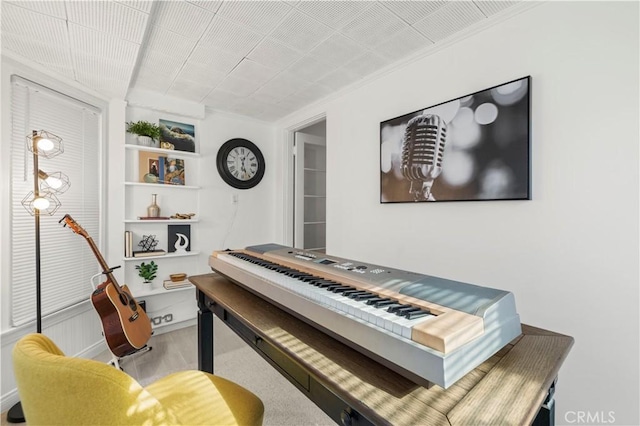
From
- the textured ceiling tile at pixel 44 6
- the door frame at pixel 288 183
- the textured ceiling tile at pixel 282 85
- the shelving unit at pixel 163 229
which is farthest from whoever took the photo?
the door frame at pixel 288 183

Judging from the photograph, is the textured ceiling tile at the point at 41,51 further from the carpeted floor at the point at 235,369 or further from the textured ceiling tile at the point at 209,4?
the carpeted floor at the point at 235,369

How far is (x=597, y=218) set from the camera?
4.63 feet

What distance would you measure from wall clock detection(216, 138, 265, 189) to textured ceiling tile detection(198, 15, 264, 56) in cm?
146

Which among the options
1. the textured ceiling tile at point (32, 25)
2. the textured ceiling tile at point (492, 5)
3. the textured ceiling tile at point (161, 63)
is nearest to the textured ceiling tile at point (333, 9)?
the textured ceiling tile at point (492, 5)

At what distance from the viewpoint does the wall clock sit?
11.2 ft

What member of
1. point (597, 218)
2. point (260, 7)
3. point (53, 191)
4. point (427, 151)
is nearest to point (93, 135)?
point (53, 191)

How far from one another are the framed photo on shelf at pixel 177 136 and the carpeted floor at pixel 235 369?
6.35 feet

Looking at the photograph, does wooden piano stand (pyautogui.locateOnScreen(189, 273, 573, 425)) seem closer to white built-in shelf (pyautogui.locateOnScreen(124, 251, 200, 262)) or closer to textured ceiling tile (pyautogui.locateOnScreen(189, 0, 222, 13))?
textured ceiling tile (pyautogui.locateOnScreen(189, 0, 222, 13))

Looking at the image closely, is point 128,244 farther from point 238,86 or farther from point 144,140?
point 238,86

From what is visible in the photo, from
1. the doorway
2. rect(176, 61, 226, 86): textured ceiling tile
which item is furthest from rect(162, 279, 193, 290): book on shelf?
rect(176, 61, 226, 86): textured ceiling tile

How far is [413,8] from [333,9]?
457 millimetres

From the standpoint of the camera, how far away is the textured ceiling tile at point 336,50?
200cm

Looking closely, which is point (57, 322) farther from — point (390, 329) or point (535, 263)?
point (535, 263)

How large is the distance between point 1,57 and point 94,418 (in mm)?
2385
